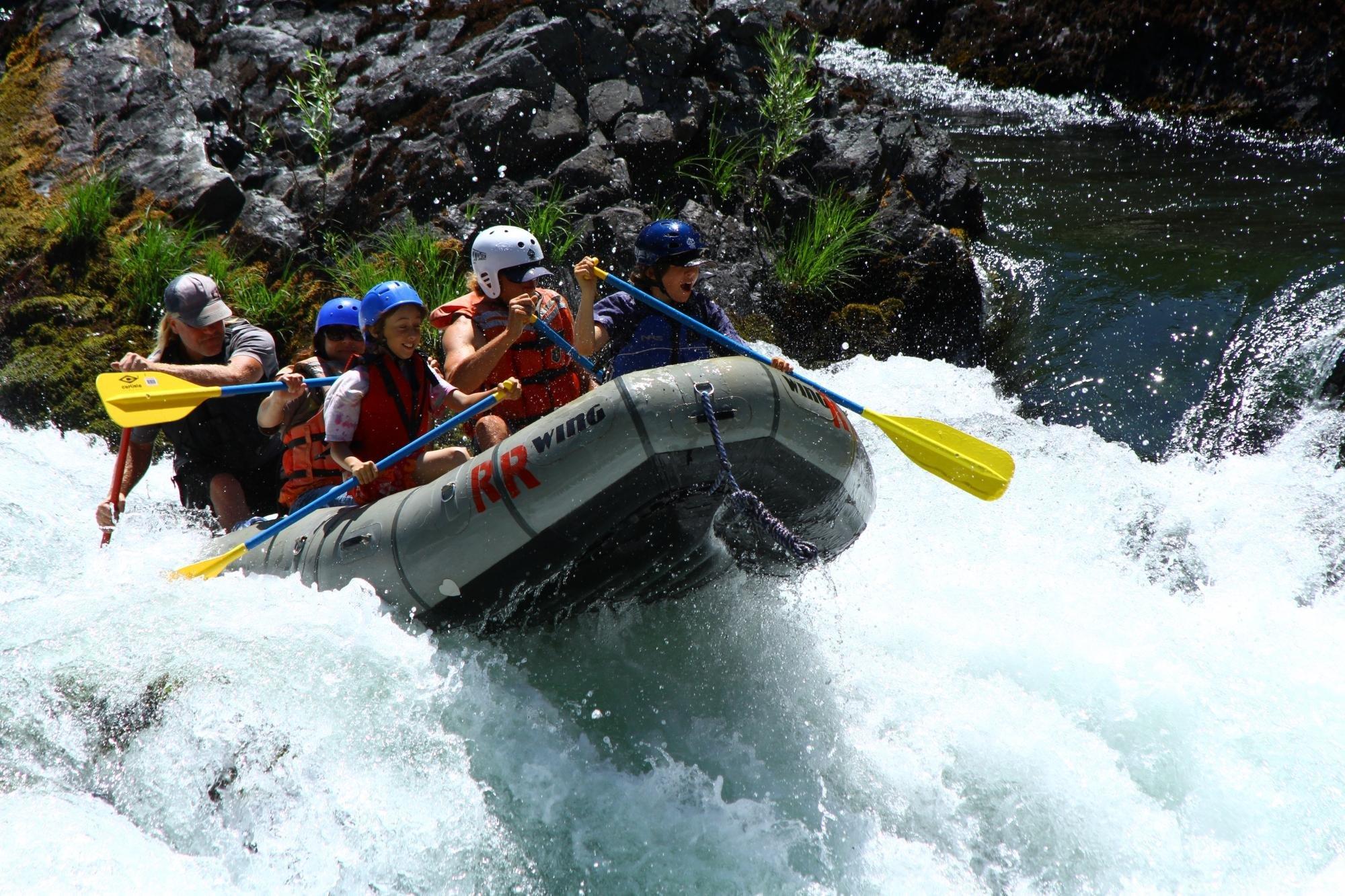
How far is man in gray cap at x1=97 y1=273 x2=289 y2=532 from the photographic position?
14.1 feet

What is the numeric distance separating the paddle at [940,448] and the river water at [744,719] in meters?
0.72

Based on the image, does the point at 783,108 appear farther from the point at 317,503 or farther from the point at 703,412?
the point at 317,503

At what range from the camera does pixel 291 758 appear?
3.31m

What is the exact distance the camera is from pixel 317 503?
3762 millimetres

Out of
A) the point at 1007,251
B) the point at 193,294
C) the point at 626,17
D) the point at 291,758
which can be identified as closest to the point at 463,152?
the point at 626,17

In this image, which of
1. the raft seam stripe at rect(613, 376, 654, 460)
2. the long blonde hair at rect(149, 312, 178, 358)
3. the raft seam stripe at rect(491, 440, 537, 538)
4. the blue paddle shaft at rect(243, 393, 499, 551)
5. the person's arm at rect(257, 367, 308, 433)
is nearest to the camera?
the raft seam stripe at rect(613, 376, 654, 460)

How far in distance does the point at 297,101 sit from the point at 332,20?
169 cm

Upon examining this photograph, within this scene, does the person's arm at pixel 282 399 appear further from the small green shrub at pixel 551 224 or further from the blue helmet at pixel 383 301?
the small green shrub at pixel 551 224

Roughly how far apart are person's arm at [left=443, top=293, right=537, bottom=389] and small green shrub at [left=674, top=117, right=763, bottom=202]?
12.5 ft

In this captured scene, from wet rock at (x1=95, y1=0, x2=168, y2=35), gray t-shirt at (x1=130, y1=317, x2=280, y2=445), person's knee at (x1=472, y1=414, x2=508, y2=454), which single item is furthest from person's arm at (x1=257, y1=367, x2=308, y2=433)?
wet rock at (x1=95, y1=0, x2=168, y2=35)

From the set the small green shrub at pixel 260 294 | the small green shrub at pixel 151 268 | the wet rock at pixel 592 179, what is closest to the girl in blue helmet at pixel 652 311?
the wet rock at pixel 592 179

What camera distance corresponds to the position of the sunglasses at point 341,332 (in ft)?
14.0

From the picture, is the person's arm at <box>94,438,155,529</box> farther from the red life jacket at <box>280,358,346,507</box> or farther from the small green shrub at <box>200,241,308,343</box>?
the small green shrub at <box>200,241,308,343</box>

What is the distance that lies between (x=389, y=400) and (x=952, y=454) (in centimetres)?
212
